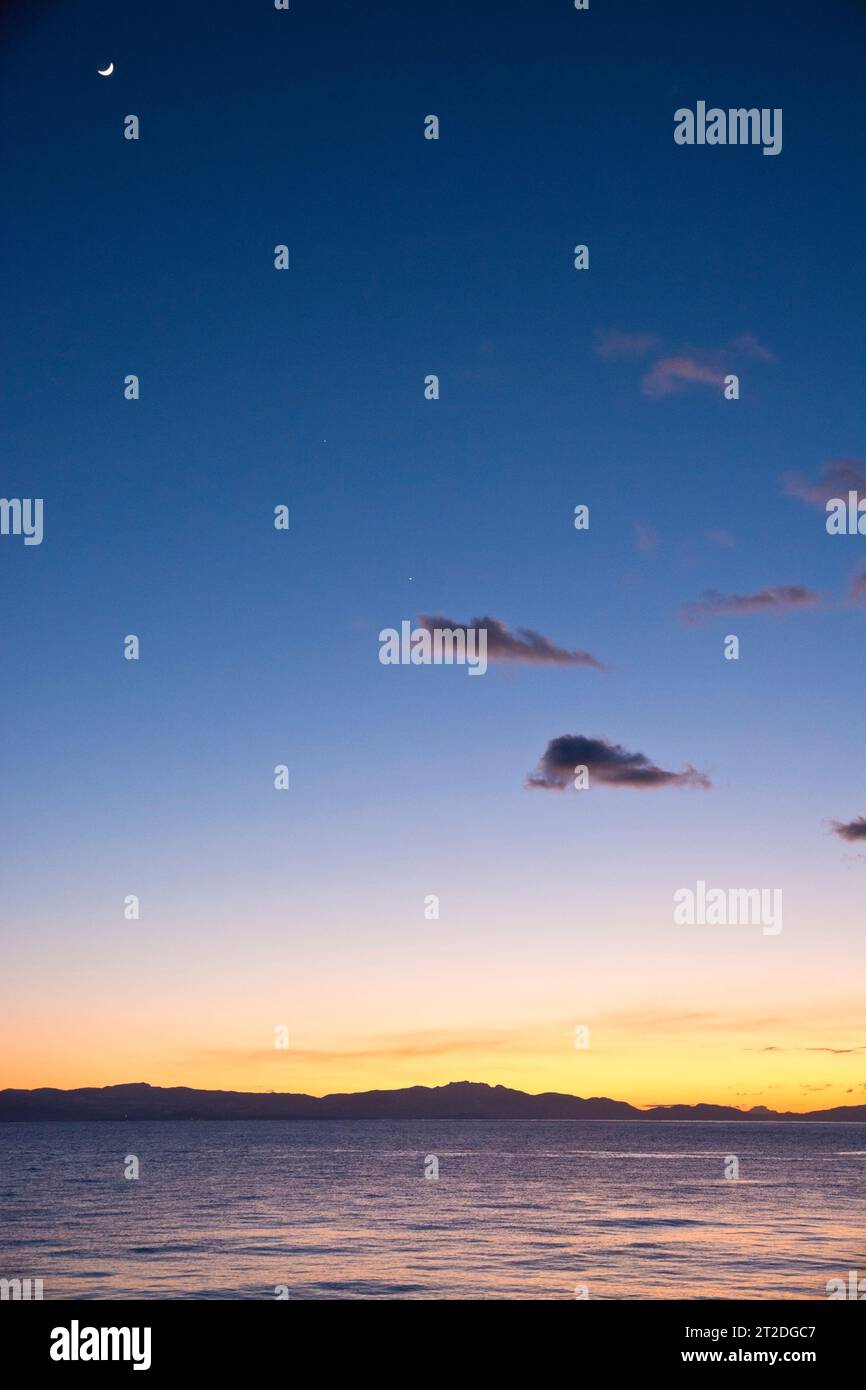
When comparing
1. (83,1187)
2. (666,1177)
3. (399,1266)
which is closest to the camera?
(399,1266)

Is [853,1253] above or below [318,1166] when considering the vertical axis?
above

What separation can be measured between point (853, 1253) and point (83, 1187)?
42837 millimetres

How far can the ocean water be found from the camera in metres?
26.7

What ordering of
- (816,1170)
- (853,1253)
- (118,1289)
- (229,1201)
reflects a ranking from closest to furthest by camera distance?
(118,1289), (853,1253), (229,1201), (816,1170)

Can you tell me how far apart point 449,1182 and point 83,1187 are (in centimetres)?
2006

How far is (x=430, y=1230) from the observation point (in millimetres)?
39688

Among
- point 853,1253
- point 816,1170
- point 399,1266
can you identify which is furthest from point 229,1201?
point 816,1170

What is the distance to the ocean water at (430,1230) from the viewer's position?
26734mm

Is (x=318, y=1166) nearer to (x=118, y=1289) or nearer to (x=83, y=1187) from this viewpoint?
(x=83, y=1187)

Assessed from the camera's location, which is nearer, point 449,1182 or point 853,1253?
point 853,1253
